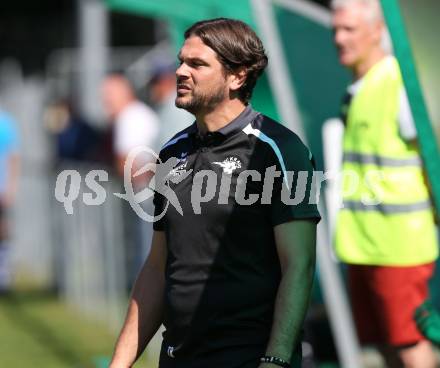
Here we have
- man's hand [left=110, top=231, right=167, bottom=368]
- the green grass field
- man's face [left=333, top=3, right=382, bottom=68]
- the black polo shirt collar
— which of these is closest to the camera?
the black polo shirt collar

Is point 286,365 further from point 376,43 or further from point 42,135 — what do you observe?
point 42,135

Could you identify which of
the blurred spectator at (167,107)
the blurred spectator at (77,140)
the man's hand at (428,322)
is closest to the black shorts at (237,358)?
the man's hand at (428,322)

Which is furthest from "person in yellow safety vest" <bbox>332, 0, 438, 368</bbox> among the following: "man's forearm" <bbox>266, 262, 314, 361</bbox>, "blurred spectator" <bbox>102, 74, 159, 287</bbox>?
"blurred spectator" <bbox>102, 74, 159, 287</bbox>

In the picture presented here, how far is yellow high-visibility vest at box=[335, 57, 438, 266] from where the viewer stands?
5.84 metres

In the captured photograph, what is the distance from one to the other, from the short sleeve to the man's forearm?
0.55ft

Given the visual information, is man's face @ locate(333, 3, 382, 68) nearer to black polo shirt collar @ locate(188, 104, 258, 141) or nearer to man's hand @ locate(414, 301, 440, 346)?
man's hand @ locate(414, 301, 440, 346)

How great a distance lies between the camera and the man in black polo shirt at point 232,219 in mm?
4051

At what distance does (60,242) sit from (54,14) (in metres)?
12.8

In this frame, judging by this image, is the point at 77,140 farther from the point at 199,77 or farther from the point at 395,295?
the point at 199,77

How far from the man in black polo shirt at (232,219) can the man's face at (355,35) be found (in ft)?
6.05

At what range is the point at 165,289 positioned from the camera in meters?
4.36

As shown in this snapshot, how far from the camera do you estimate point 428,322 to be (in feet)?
18.3

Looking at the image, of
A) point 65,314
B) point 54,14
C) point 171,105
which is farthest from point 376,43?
point 54,14

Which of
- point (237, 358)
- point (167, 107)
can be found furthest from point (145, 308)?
point (167, 107)
